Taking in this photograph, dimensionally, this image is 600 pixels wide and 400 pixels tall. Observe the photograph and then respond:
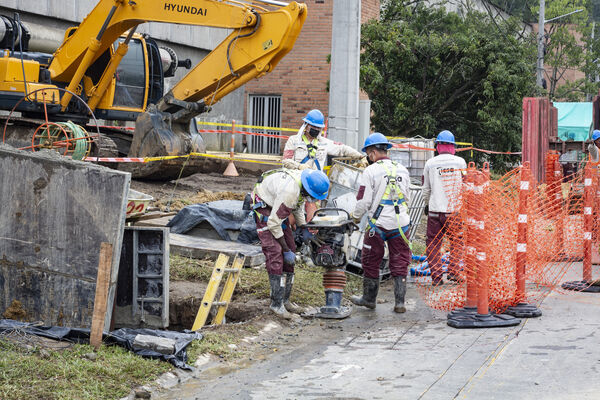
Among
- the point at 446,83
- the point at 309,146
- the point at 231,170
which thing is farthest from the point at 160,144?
the point at 446,83

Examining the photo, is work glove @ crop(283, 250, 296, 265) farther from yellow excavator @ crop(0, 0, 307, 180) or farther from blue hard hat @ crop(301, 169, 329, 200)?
yellow excavator @ crop(0, 0, 307, 180)

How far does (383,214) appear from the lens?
9.17 m

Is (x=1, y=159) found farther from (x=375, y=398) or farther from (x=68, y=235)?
(x=375, y=398)

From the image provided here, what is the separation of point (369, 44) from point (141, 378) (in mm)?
18309

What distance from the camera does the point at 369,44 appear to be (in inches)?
928

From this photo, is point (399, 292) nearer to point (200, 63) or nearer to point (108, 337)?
point (108, 337)

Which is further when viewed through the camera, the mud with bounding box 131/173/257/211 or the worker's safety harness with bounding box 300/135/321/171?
the mud with bounding box 131/173/257/211

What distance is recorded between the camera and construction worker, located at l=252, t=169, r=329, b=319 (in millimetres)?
8477

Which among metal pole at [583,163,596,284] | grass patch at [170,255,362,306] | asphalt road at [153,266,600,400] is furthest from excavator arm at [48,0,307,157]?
asphalt road at [153,266,600,400]

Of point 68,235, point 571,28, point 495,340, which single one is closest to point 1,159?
point 68,235

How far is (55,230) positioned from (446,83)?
59.2ft

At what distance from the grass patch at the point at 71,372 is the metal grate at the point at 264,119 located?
22.7 meters

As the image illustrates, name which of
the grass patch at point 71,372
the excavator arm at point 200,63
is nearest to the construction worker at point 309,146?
the excavator arm at point 200,63

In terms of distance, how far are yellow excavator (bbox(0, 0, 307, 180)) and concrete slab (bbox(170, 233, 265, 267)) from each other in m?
3.57
